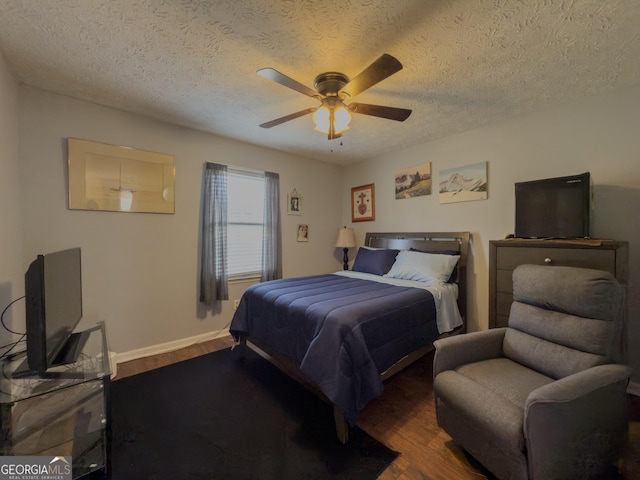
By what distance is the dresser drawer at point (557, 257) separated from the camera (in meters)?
1.80

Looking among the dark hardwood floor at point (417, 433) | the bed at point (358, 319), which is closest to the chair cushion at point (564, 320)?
the dark hardwood floor at point (417, 433)

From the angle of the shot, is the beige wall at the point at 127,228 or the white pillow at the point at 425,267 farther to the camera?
the white pillow at the point at 425,267

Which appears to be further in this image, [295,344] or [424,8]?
[295,344]

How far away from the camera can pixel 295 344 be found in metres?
1.97

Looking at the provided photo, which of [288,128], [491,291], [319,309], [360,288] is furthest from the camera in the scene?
[288,128]

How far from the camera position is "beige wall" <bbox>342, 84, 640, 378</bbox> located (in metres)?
2.10

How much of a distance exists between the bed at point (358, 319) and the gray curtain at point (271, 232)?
0.86 metres

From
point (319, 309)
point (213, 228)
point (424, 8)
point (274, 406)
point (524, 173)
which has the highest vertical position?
point (424, 8)

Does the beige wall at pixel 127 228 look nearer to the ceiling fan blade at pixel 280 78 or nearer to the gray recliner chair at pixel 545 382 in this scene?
the ceiling fan blade at pixel 280 78

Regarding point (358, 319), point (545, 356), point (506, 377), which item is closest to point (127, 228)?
point (358, 319)

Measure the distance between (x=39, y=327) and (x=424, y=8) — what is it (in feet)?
8.46

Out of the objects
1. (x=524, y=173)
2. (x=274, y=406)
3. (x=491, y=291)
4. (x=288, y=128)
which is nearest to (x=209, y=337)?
(x=274, y=406)

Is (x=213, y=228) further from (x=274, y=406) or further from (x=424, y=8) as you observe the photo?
(x=424, y=8)

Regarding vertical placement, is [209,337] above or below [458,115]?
below
